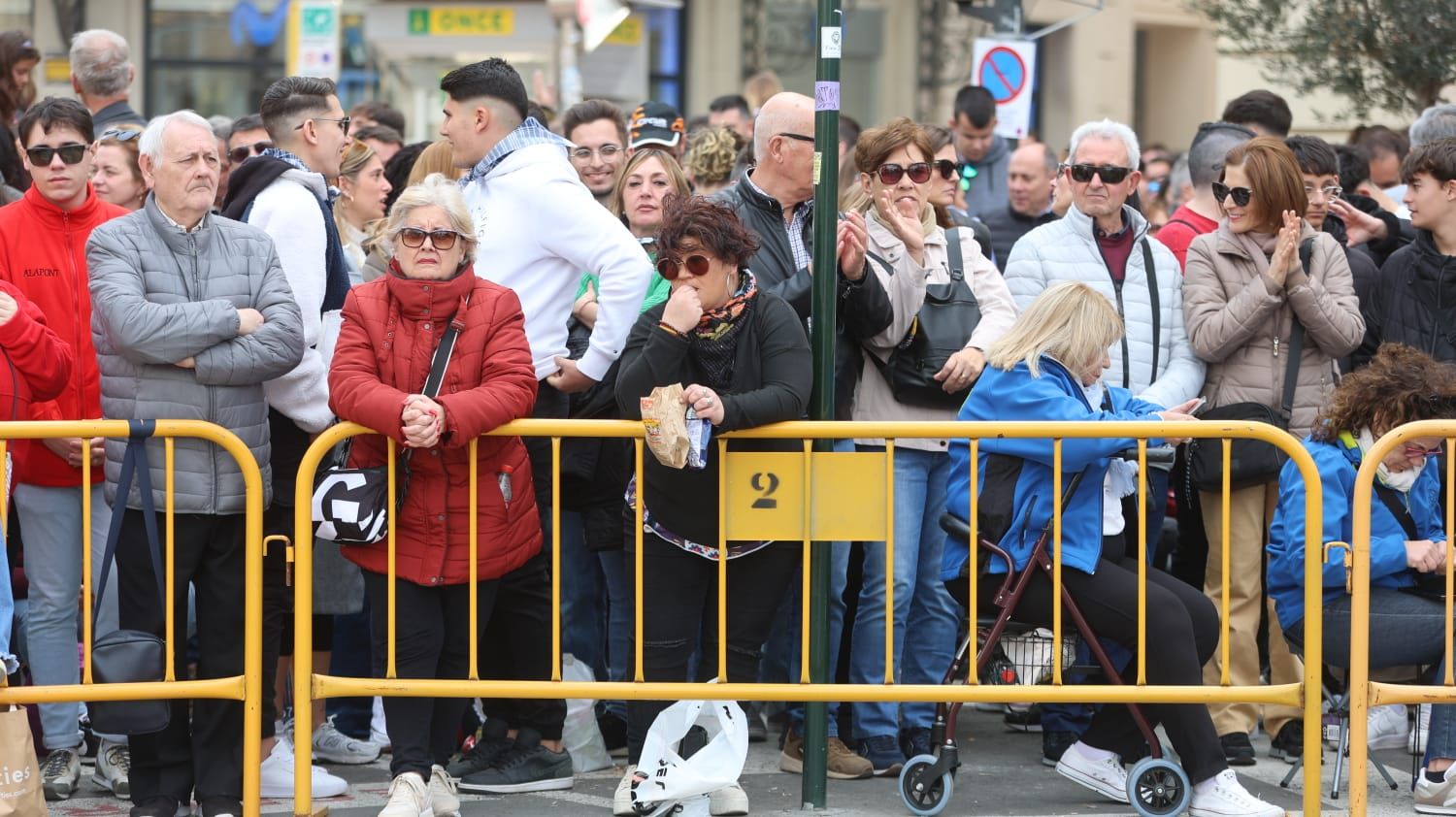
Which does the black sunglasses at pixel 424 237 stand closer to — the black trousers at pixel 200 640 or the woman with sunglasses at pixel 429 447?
the woman with sunglasses at pixel 429 447

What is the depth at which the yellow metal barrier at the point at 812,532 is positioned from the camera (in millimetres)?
5762

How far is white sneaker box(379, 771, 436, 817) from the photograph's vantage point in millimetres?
5781

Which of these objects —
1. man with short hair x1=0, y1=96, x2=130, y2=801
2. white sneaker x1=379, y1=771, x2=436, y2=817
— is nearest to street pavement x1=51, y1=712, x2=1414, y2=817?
man with short hair x1=0, y1=96, x2=130, y2=801

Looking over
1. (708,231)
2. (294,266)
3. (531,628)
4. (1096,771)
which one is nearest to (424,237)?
(294,266)

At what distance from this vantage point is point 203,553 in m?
5.95

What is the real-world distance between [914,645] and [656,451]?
5.67 feet

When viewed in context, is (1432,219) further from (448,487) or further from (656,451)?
(448,487)

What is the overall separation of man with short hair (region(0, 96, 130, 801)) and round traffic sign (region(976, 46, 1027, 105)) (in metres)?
6.89

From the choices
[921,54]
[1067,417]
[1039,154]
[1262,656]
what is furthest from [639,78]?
[1067,417]

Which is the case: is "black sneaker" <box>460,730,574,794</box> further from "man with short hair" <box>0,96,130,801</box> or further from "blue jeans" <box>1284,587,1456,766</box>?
"blue jeans" <box>1284,587,1456,766</box>

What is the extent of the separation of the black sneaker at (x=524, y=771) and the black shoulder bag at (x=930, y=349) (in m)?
1.74

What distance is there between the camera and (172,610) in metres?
5.79

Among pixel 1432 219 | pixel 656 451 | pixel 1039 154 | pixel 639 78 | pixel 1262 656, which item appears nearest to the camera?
pixel 656 451

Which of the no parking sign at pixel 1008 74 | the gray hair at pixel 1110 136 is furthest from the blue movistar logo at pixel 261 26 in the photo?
the gray hair at pixel 1110 136
